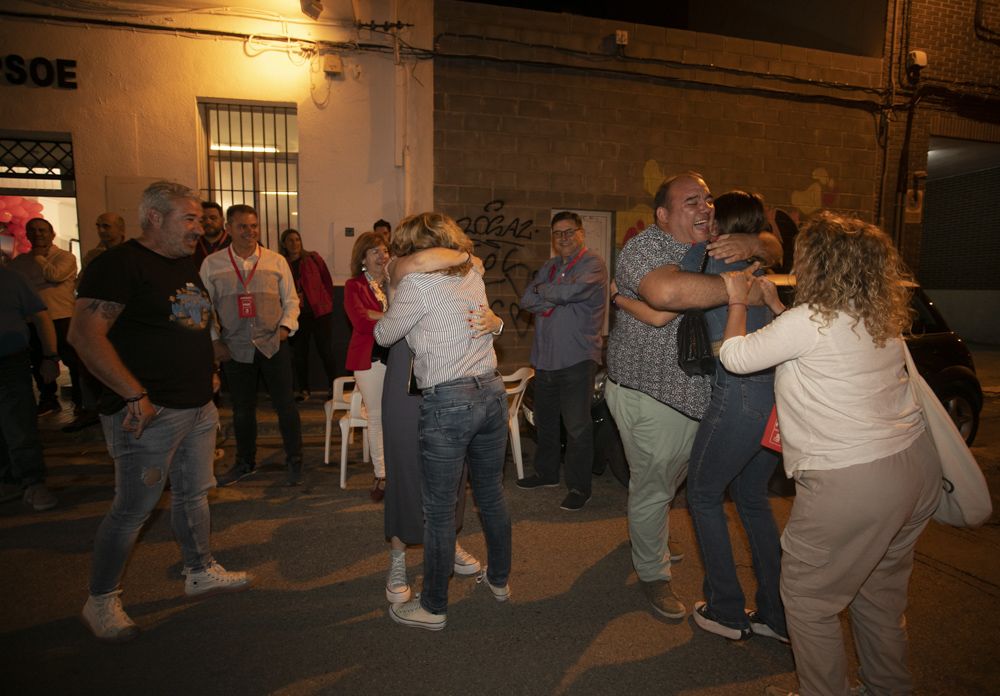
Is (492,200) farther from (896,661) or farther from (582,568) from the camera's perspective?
(896,661)

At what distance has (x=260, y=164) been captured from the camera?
8.95 meters

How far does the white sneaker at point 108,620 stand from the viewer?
3023 mm

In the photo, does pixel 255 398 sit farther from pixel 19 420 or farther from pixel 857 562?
pixel 857 562

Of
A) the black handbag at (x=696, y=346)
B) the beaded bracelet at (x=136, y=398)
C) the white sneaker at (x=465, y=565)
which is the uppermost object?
the black handbag at (x=696, y=346)

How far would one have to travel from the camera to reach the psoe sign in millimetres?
7863

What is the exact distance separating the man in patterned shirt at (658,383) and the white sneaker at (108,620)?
2597 mm

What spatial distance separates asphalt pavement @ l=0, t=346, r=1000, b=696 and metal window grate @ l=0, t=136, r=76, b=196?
573 centimetres

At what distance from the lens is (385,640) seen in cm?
306

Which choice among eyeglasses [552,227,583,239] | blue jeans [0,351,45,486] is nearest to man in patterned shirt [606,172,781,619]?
eyeglasses [552,227,583,239]

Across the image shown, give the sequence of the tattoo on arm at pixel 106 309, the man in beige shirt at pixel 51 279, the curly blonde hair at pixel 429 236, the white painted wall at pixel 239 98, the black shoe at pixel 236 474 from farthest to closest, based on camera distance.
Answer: the white painted wall at pixel 239 98
the man in beige shirt at pixel 51 279
the black shoe at pixel 236 474
the curly blonde hair at pixel 429 236
the tattoo on arm at pixel 106 309

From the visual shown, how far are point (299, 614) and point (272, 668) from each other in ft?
1.57

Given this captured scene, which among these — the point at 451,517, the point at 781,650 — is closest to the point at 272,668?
the point at 451,517

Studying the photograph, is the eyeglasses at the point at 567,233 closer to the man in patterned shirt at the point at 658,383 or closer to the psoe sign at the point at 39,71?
the man in patterned shirt at the point at 658,383

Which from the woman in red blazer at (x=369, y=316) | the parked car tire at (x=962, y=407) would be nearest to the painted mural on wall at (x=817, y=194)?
the parked car tire at (x=962, y=407)
